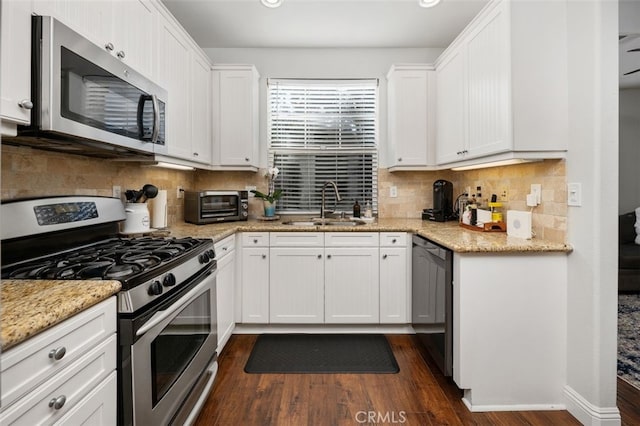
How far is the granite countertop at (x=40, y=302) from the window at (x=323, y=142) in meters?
2.46

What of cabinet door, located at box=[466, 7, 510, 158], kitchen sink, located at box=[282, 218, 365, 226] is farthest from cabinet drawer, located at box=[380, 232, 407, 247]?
cabinet door, located at box=[466, 7, 510, 158]

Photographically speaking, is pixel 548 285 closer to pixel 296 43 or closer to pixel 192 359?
pixel 192 359

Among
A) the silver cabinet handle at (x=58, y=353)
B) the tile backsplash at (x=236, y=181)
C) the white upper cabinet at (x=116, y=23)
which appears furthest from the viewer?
the tile backsplash at (x=236, y=181)

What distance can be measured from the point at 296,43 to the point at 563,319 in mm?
3061

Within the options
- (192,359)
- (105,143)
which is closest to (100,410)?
(192,359)

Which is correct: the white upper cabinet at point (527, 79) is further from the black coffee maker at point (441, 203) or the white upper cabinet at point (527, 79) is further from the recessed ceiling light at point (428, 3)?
the black coffee maker at point (441, 203)

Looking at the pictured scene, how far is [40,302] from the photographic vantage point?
991 millimetres

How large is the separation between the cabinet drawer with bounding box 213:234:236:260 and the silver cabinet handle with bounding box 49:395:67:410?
1.33m

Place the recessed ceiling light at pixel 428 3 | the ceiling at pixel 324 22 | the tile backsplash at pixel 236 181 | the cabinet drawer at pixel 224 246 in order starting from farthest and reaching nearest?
the ceiling at pixel 324 22, the recessed ceiling light at pixel 428 3, the cabinet drawer at pixel 224 246, the tile backsplash at pixel 236 181

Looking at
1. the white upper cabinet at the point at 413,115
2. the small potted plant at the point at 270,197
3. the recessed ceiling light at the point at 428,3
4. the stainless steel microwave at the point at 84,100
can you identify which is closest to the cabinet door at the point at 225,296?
the small potted plant at the point at 270,197

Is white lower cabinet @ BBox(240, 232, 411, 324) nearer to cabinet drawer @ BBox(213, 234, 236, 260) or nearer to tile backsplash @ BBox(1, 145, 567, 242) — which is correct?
cabinet drawer @ BBox(213, 234, 236, 260)

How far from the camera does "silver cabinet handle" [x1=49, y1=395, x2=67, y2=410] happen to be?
926 millimetres

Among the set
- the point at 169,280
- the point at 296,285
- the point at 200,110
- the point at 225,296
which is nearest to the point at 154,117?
the point at 169,280

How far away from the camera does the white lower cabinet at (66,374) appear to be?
82cm
